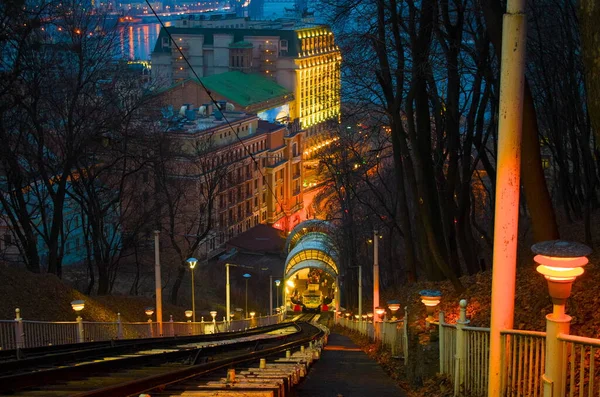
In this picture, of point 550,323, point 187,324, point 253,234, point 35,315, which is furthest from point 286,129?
point 550,323

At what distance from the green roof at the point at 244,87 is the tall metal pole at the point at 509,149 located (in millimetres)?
107455

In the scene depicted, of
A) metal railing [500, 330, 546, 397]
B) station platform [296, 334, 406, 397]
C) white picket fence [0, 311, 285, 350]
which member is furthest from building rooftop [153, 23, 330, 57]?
metal railing [500, 330, 546, 397]

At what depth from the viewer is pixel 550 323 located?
6.65 metres

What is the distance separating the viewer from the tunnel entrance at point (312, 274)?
2566 inches

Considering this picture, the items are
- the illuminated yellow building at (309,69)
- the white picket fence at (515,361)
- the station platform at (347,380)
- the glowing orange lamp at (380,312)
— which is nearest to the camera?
the white picket fence at (515,361)

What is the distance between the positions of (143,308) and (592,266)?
2541 centimetres

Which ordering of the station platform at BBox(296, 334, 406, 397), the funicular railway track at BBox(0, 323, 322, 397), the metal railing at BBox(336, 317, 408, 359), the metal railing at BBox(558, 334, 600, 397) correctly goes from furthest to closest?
the metal railing at BBox(336, 317, 408, 359)
the station platform at BBox(296, 334, 406, 397)
the funicular railway track at BBox(0, 323, 322, 397)
the metal railing at BBox(558, 334, 600, 397)

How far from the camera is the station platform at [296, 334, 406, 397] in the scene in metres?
11.7

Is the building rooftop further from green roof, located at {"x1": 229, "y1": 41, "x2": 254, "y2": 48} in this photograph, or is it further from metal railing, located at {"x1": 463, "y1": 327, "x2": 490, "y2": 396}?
metal railing, located at {"x1": 463, "y1": 327, "x2": 490, "y2": 396}

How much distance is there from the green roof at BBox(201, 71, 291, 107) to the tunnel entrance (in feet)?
158

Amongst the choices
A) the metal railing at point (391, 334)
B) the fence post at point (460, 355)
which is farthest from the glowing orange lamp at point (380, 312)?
the fence post at point (460, 355)

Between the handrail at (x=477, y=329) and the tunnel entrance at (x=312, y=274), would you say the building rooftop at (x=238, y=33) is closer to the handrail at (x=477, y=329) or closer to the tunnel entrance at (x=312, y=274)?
the tunnel entrance at (x=312, y=274)

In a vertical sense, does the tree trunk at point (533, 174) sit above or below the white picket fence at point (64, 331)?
above

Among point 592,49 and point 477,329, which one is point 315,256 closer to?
point 477,329
